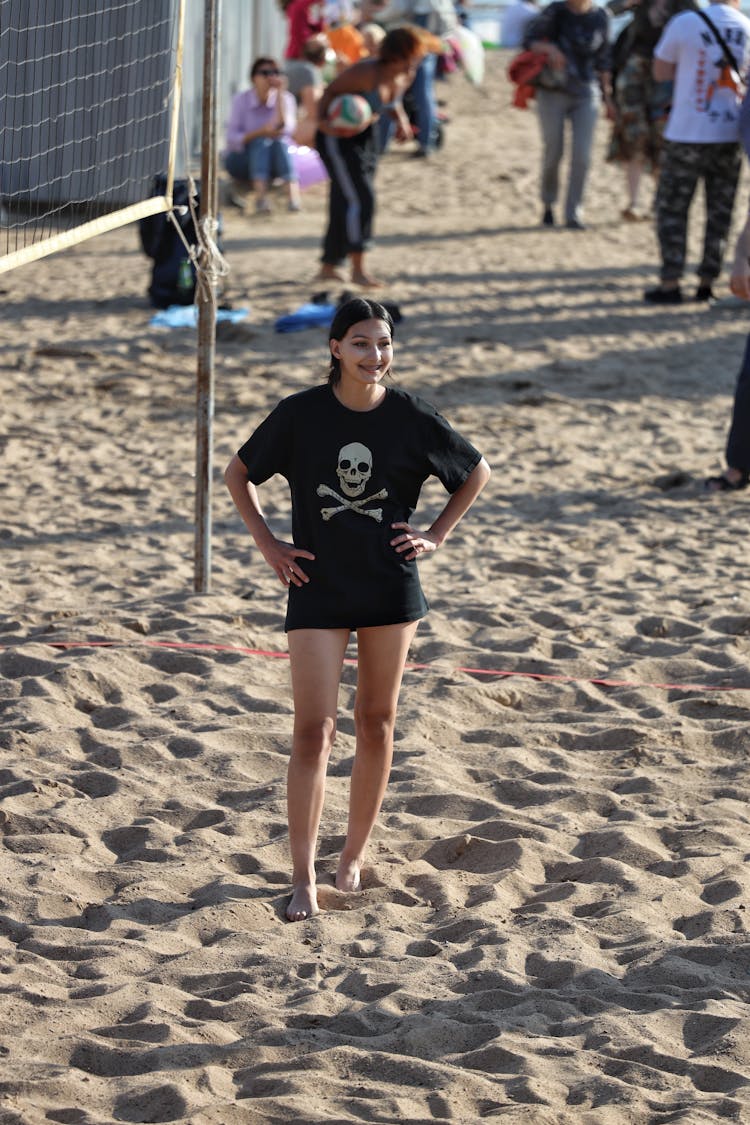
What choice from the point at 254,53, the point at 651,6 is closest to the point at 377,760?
the point at 651,6

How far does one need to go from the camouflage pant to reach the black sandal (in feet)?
11.6

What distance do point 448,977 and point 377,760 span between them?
588 millimetres

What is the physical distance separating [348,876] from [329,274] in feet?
26.0

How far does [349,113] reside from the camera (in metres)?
10.2

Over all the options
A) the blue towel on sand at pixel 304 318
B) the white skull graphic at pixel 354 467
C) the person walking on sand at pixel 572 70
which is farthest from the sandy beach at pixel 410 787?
the person walking on sand at pixel 572 70

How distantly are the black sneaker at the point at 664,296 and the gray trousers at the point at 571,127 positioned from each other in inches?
91.2

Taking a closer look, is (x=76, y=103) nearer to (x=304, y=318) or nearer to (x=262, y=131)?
(x=262, y=131)

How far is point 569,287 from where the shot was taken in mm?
11703

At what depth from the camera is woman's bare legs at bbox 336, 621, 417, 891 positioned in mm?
3730

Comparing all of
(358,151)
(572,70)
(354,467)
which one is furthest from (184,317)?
(354,467)

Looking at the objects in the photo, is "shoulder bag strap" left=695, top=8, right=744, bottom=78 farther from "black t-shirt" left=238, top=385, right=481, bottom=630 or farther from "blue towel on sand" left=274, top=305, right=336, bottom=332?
"black t-shirt" left=238, top=385, right=481, bottom=630

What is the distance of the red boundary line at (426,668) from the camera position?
529cm

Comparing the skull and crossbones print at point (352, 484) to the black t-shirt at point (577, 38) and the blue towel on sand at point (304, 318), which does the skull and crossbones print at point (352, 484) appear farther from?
the black t-shirt at point (577, 38)

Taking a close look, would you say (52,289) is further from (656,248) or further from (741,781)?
(741,781)
